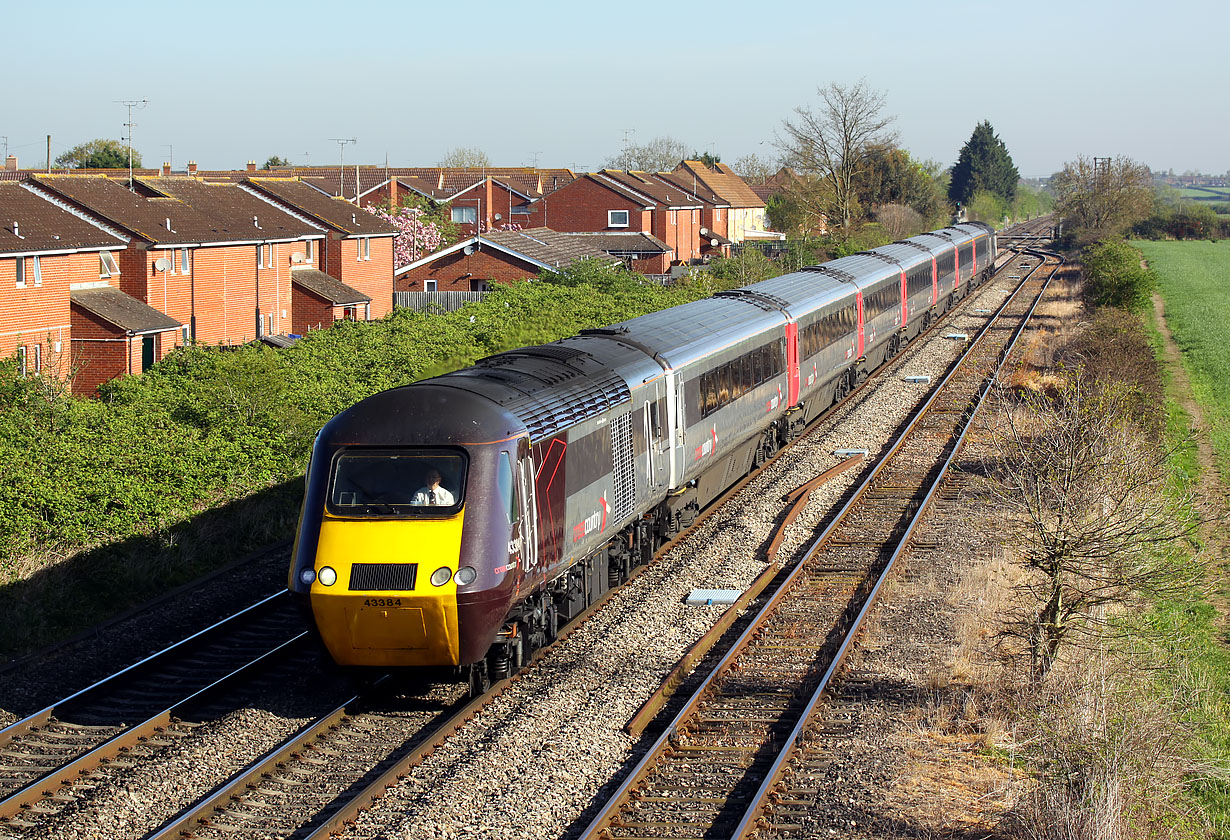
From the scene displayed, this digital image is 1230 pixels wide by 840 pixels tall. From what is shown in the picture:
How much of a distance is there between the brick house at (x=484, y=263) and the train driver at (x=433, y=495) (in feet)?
110

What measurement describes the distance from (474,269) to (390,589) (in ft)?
123

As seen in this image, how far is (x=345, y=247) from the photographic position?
44.8 metres

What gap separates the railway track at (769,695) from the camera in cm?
895

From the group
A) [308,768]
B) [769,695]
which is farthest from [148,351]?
[769,695]

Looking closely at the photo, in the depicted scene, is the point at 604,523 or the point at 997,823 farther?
the point at 604,523

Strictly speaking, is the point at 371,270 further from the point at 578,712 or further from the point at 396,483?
the point at 578,712

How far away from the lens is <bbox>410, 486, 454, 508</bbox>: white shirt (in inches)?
407

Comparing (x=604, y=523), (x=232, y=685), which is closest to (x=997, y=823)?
(x=604, y=523)

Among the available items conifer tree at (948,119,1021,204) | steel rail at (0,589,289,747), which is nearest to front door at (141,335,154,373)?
steel rail at (0,589,289,747)

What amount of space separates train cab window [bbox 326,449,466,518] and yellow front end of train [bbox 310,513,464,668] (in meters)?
0.12

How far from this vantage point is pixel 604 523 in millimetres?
13172

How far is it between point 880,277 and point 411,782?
24.7 m

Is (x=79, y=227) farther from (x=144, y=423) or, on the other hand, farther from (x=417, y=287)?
(x=417, y=287)

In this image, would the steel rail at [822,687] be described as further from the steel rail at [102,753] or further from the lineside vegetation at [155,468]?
the lineside vegetation at [155,468]
